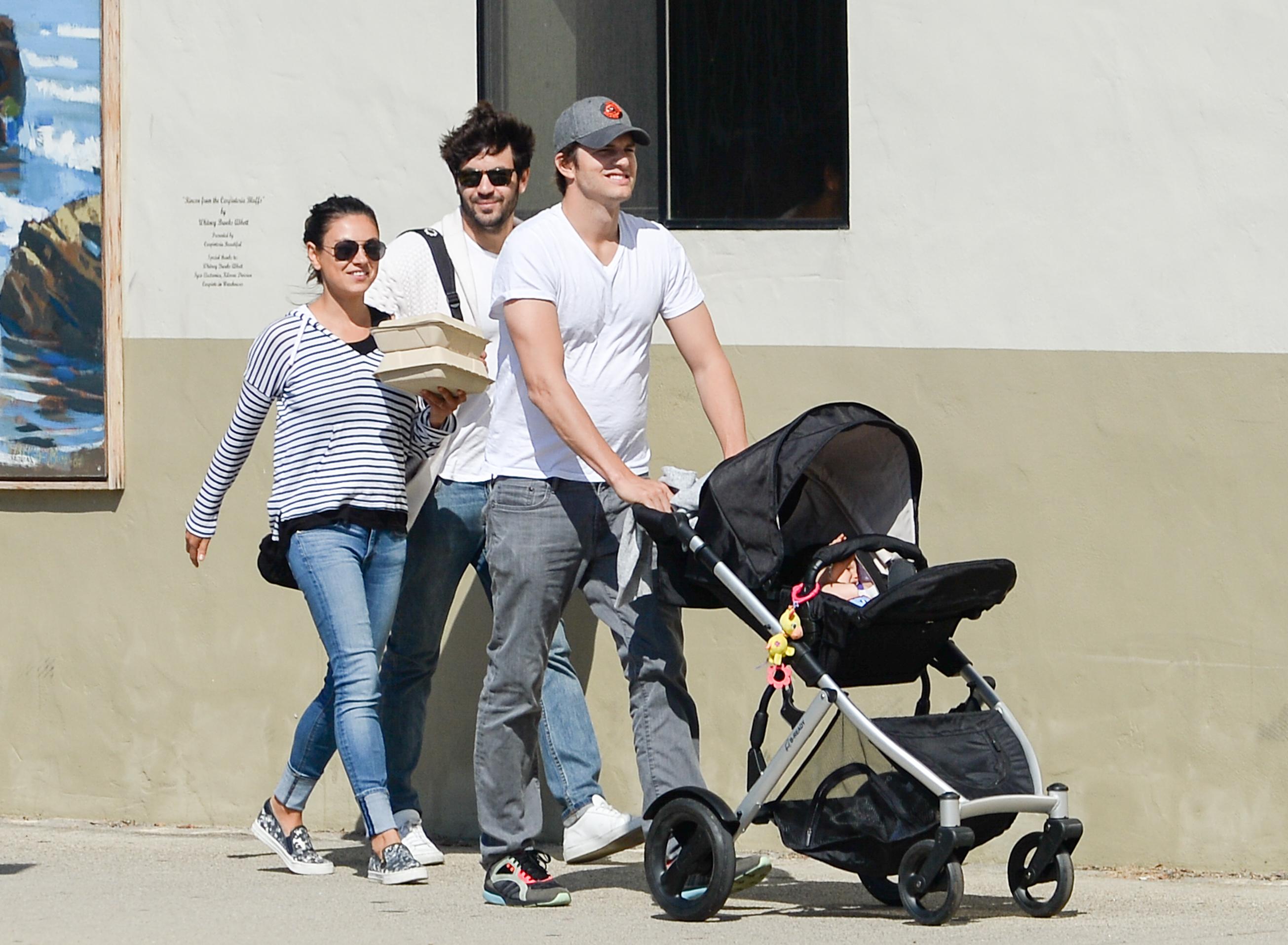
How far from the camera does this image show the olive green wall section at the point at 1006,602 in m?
5.80

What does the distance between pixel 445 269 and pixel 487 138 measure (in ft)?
1.38

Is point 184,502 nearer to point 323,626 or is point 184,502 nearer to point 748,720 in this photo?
point 323,626

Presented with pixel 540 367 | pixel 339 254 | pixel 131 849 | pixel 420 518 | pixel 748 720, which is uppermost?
pixel 339 254

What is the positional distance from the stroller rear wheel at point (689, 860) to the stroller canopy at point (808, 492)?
0.64m

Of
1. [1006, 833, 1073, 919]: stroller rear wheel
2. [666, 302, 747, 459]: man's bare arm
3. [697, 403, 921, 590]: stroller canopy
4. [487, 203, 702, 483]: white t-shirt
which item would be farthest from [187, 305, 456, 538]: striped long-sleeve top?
[1006, 833, 1073, 919]: stroller rear wheel

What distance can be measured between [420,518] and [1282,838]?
2.80 meters

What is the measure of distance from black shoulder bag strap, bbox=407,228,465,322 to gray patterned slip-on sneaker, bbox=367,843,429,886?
5.25ft

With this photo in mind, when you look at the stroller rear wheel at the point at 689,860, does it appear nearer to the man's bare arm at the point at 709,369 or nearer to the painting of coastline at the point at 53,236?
the man's bare arm at the point at 709,369

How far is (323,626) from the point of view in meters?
5.66

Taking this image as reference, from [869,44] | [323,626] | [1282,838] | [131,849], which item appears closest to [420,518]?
[323,626]

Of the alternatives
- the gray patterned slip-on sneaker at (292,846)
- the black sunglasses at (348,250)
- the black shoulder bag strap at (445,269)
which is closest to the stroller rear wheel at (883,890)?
the gray patterned slip-on sneaker at (292,846)

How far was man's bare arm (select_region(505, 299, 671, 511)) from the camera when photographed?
4.97 meters

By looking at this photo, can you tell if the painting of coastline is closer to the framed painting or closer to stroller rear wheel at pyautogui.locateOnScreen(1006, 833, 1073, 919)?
the framed painting

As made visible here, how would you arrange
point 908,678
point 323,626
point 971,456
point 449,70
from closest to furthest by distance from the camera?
point 908,678
point 323,626
point 971,456
point 449,70
